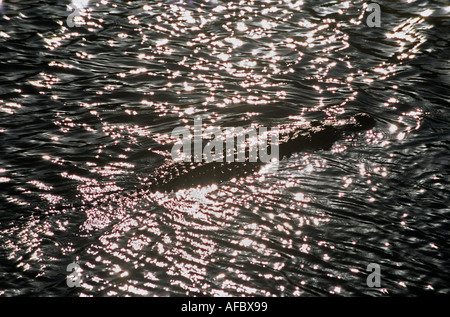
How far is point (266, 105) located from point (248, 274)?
1.71 metres

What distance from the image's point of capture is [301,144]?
12.1 feet

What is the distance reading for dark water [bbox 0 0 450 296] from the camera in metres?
2.71

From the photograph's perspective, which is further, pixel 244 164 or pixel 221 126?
pixel 221 126

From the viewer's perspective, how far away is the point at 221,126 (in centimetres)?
384

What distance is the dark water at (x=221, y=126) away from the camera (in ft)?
8.88

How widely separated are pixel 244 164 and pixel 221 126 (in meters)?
0.45

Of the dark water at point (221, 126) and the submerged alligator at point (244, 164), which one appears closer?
the dark water at point (221, 126)

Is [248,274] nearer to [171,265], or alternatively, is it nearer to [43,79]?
[171,265]

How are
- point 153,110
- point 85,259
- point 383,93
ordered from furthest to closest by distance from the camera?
point 383,93, point 153,110, point 85,259

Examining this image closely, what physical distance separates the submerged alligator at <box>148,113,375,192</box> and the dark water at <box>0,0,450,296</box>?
7 centimetres

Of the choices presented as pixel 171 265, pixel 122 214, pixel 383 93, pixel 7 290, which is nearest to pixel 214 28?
pixel 383 93

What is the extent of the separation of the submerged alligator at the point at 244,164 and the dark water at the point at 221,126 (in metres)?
0.07

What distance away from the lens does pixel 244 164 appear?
350cm

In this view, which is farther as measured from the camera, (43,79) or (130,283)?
(43,79)
